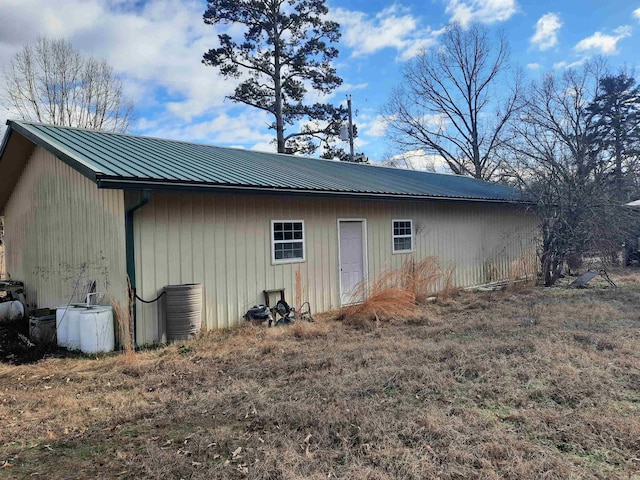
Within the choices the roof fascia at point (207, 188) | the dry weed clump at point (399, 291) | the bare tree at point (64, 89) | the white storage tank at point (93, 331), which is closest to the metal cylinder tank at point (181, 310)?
the white storage tank at point (93, 331)

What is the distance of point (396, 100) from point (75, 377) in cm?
2794

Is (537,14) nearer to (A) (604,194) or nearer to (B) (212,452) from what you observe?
(A) (604,194)

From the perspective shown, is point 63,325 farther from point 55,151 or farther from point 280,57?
point 280,57

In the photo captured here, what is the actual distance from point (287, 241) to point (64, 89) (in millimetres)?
20744

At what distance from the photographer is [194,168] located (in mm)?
7375

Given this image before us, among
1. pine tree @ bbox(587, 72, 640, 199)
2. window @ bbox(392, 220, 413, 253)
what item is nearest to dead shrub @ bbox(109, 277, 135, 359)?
window @ bbox(392, 220, 413, 253)

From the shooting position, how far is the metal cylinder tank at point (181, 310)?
6441mm

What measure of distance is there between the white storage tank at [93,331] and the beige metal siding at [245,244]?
467 millimetres

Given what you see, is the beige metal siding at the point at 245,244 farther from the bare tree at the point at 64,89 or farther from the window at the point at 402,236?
the bare tree at the point at 64,89

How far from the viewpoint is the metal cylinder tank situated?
644 centimetres

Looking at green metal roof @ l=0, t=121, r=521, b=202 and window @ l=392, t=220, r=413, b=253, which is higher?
green metal roof @ l=0, t=121, r=521, b=202

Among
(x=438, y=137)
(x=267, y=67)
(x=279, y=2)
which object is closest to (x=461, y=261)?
(x=267, y=67)

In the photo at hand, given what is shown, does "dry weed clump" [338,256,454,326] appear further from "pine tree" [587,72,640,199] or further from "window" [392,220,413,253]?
"pine tree" [587,72,640,199]

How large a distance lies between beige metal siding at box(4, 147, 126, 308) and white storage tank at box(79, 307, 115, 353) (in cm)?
38
